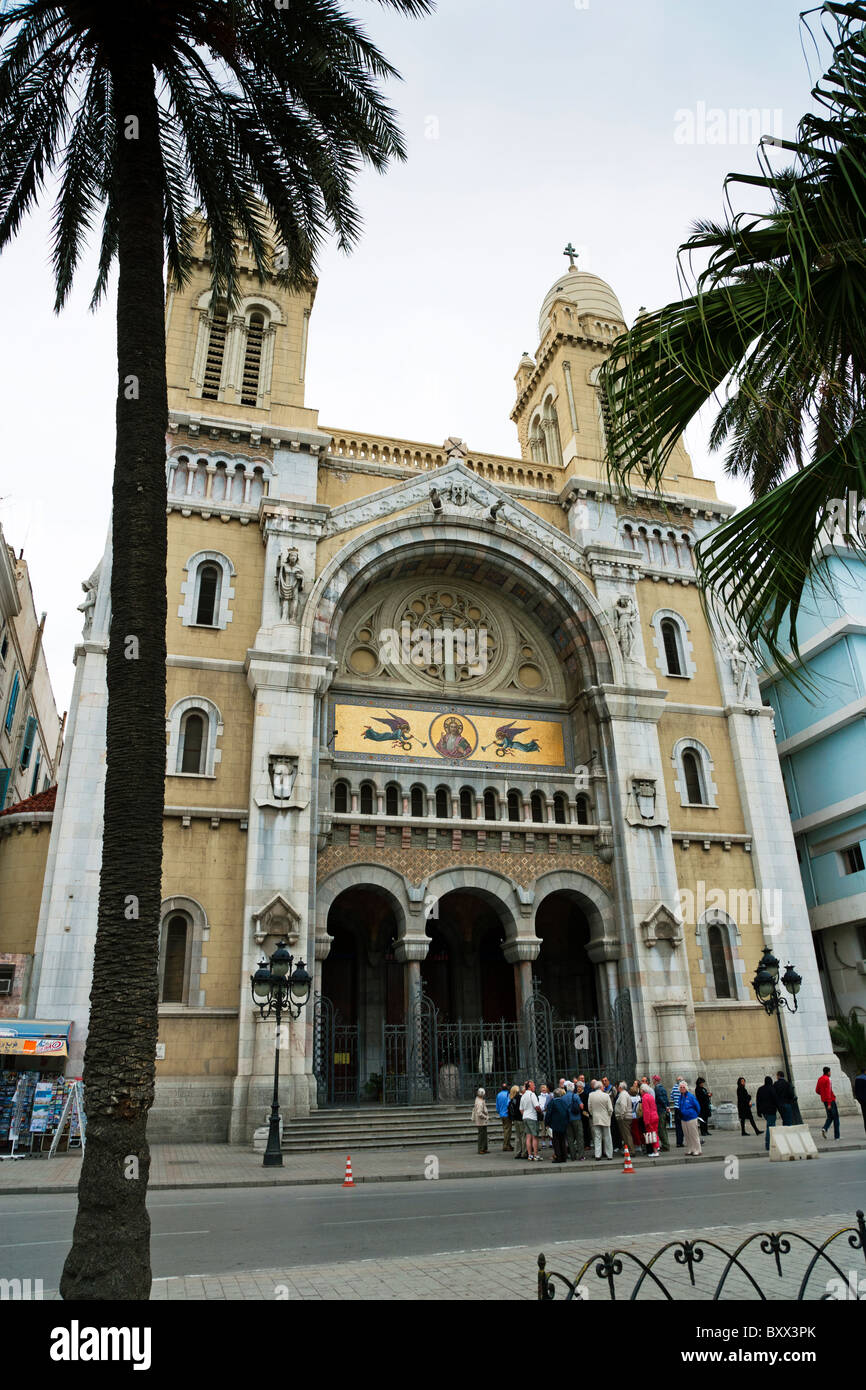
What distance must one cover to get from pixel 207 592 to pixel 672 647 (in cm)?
1526

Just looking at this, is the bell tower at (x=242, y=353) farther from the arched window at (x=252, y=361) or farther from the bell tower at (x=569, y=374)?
the bell tower at (x=569, y=374)

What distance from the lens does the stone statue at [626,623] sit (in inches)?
1147

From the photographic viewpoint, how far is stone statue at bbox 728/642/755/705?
30547 millimetres

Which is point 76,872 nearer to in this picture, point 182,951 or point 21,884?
point 21,884

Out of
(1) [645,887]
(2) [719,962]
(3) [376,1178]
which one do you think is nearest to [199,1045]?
(3) [376,1178]

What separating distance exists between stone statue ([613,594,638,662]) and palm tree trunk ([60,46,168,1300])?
21.6 meters

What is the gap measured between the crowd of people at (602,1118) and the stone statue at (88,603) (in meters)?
15.6

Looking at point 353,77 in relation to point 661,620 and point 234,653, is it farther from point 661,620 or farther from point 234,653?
point 661,620

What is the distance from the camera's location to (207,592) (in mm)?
26969

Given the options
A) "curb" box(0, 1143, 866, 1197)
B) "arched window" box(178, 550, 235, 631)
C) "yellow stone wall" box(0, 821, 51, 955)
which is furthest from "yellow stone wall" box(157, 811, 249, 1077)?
"curb" box(0, 1143, 866, 1197)

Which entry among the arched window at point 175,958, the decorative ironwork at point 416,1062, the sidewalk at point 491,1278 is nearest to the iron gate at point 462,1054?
the decorative ironwork at point 416,1062

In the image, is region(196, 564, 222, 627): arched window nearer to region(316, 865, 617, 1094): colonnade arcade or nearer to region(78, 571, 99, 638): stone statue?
region(78, 571, 99, 638): stone statue
